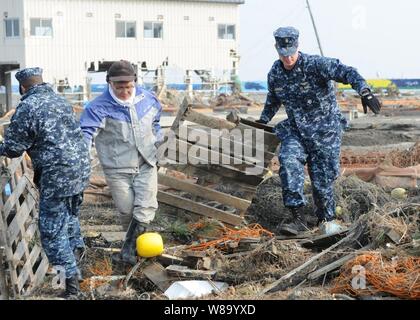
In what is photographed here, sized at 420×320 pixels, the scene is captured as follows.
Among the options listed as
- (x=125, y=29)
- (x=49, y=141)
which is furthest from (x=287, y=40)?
(x=125, y=29)

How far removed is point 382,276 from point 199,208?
2625 mm

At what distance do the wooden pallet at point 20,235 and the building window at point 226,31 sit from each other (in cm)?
4488

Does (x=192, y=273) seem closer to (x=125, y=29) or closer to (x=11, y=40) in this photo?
(x=11, y=40)

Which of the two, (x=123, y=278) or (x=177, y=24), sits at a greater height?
(x=177, y=24)

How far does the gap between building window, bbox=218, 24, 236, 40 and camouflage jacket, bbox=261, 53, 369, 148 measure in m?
43.6

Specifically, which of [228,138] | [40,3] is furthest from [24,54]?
[228,138]

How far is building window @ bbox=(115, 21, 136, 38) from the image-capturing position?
47.4 metres

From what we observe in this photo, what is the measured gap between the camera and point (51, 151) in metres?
5.60

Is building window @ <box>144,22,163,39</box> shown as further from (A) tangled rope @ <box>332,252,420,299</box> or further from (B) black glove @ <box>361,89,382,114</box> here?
(A) tangled rope @ <box>332,252,420,299</box>

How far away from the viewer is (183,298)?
5.35 m

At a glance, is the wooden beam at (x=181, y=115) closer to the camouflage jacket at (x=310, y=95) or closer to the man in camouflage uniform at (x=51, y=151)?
the camouflage jacket at (x=310, y=95)
